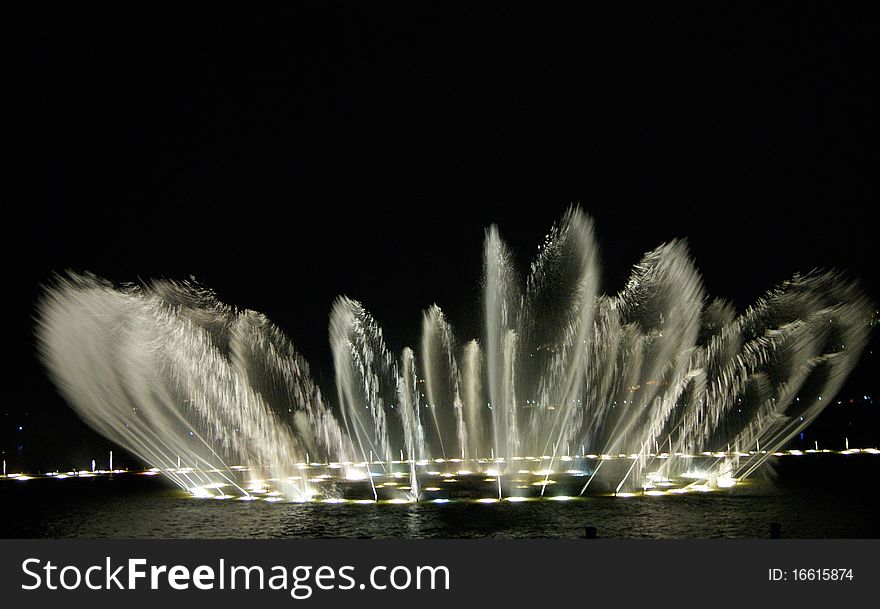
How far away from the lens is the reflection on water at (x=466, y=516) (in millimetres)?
19172

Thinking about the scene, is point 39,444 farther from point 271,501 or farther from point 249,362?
point 271,501

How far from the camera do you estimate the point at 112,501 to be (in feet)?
89.7

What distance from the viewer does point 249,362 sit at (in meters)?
35.6

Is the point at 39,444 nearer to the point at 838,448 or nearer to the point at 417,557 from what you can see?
the point at 417,557

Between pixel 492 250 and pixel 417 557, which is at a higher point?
pixel 492 250

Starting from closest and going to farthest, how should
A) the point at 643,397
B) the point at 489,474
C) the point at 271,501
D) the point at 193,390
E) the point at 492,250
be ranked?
the point at 271,501
the point at 492,250
the point at 489,474
the point at 193,390
the point at 643,397

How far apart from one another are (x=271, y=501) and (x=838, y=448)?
Answer: 40.5m

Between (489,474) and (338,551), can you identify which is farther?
(489,474)

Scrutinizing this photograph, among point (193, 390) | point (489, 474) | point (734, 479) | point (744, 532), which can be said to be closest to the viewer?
point (744, 532)

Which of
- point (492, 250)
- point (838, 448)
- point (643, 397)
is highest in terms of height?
point (492, 250)

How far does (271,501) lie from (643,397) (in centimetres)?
3065

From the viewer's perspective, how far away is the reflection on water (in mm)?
19172

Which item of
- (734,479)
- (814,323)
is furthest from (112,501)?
(814,323)

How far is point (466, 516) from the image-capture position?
72.3 feet
